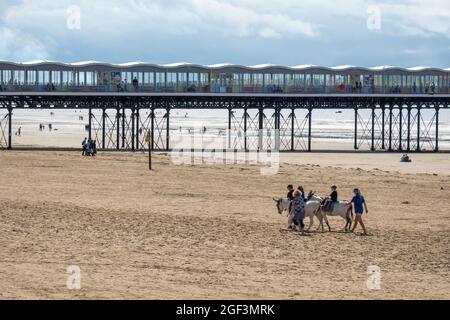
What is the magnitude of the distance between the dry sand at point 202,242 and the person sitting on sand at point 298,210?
0.58 metres

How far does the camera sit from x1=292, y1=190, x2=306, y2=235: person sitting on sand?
26.5 m

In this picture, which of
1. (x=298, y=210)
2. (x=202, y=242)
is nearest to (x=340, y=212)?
(x=298, y=210)

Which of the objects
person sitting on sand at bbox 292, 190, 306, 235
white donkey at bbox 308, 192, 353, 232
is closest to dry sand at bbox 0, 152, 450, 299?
person sitting on sand at bbox 292, 190, 306, 235

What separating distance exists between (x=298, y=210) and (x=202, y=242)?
137 inches

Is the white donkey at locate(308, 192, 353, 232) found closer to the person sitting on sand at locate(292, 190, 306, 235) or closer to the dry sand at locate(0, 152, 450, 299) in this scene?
the person sitting on sand at locate(292, 190, 306, 235)

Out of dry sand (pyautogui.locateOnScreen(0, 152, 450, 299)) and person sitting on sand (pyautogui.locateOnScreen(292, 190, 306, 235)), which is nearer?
dry sand (pyautogui.locateOnScreen(0, 152, 450, 299))

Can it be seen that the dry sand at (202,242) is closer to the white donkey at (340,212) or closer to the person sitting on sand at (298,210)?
the person sitting on sand at (298,210)

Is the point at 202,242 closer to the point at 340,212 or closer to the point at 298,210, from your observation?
the point at 298,210

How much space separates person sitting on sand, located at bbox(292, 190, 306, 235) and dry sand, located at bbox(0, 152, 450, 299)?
0.58 metres

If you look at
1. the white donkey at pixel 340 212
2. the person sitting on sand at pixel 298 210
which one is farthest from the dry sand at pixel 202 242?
the white donkey at pixel 340 212

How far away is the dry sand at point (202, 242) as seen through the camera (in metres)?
18.7

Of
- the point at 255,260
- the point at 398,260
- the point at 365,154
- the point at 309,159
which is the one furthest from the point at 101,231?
the point at 365,154

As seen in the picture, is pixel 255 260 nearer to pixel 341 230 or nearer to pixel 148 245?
pixel 148 245

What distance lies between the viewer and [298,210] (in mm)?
26531
